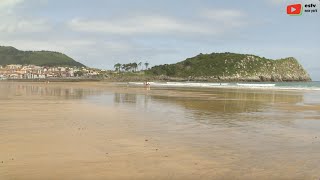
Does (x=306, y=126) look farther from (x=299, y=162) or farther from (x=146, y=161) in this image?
(x=146, y=161)

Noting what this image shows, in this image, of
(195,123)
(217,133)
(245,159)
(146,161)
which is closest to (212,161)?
(245,159)

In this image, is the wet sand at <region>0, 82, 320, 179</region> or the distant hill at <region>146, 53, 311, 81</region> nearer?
the wet sand at <region>0, 82, 320, 179</region>

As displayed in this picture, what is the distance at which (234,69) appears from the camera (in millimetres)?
182250

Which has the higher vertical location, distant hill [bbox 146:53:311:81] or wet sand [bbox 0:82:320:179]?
distant hill [bbox 146:53:311:81]

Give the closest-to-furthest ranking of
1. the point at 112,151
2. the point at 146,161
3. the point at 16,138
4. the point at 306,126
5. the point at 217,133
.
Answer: the point at 146,161 < the point at 112,151 < the point at 16,138 < the point at 217,133 < the point at 306,126

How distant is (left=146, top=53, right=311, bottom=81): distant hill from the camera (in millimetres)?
178125

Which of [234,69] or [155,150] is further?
[234,69]

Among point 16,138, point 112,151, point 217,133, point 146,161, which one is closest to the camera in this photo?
point 146,161

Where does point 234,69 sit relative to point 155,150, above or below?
above

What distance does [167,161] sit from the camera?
834cm

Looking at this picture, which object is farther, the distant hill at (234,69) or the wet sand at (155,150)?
the distant hill at (234,69)

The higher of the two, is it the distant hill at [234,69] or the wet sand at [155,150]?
the distant hill at [234,69]

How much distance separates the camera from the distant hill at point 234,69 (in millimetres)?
178125

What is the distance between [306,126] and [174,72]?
169664 mm
